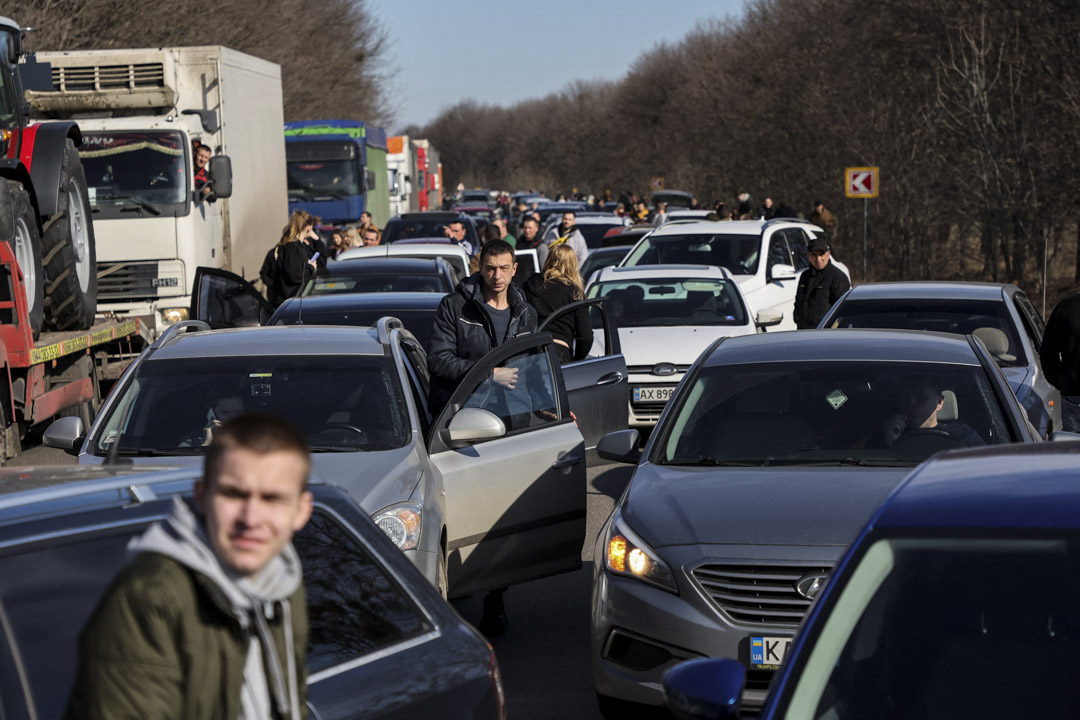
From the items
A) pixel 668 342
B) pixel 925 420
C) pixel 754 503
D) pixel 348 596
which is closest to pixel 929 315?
pixel 668 342

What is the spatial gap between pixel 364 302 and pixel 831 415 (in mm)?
3997

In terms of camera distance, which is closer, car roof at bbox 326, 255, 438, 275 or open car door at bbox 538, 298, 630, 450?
open car door at bbox 538, 298, 630, 450

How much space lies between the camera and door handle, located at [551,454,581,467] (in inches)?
290

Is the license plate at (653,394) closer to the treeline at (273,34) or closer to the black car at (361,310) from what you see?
the black car at (361,310)

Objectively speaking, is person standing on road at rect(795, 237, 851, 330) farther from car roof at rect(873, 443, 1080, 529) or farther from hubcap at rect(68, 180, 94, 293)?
car roof at rect(873, 443, 1080, 529)

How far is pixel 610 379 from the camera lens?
9086 millimetres

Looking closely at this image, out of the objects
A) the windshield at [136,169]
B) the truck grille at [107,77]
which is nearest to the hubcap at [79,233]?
the windshield at [136,169]

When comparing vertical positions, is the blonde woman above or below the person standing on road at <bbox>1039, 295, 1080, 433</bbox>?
above

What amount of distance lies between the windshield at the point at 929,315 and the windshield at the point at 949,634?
7746 millimetres

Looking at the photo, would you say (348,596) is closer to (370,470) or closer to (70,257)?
(370,470)

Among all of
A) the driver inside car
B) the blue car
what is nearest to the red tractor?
the driver inside car

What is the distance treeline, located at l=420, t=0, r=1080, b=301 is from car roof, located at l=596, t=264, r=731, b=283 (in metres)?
13.0

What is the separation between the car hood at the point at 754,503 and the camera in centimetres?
565

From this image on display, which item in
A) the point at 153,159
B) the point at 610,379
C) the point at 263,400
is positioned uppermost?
the point at 153,159
